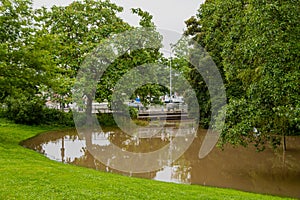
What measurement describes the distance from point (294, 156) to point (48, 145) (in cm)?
981

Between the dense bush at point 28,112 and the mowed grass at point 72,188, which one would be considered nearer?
the mowed grass at point 72,188

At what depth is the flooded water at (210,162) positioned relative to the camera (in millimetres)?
9289

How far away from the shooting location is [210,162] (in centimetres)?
1152

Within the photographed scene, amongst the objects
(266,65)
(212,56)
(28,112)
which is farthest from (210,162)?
(28,112)

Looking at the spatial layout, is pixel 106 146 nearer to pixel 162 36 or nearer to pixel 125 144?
pixel 125 144

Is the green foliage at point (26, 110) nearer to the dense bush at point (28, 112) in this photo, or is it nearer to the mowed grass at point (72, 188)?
the dense bush at point (28, 112)

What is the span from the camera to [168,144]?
14938mm

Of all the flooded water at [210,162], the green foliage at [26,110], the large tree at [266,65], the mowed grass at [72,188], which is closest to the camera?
the mowed grass at [72,188]

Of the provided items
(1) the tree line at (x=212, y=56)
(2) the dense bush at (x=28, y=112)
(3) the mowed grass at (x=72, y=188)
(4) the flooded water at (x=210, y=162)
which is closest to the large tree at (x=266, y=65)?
(1) the tree line at (x=212, y=56)

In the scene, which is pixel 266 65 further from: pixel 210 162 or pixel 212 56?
pixel 212 56

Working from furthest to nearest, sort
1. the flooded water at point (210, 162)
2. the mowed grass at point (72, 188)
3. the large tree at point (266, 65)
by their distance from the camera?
the flooded water at point (210, 162) < the large tree at point (266, 65) < the mowed grass at point (72, 188)

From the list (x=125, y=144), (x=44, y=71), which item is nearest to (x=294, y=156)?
(x=125, y=144)

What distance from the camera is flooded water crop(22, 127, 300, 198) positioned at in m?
9.29

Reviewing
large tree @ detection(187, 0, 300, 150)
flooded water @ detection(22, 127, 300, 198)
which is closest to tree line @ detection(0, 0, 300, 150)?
large tree @ detection(187, 0, 300, 150)
